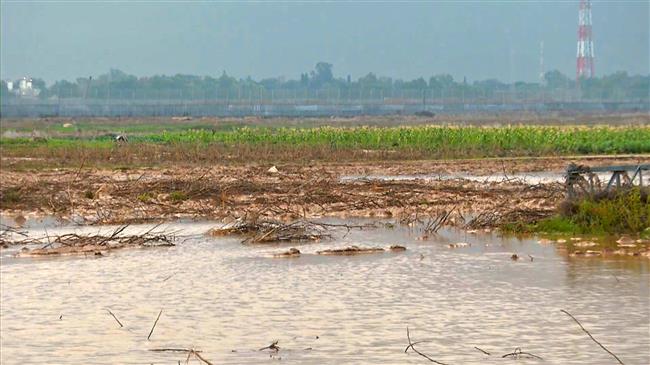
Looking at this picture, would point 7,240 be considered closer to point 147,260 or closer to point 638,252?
point 147,260

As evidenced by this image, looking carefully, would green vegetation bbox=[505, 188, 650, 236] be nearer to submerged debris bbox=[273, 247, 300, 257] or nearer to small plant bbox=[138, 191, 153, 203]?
submerged debris bbox=[273, 247, 300, 257]

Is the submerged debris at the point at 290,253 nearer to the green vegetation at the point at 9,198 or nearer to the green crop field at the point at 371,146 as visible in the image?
the green vegetation at the point at 9,198

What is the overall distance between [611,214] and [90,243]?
871cm

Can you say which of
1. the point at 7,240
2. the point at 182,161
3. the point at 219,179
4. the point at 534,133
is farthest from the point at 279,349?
the point at 534,133

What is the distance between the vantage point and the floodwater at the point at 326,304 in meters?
12.3

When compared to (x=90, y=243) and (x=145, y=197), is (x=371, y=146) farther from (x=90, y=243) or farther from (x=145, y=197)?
(x=90, y=243)

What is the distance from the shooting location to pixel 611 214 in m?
20.1

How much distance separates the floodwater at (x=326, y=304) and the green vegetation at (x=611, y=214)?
90 centimetres

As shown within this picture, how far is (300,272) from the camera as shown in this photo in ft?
59.2

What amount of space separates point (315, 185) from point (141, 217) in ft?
17.8

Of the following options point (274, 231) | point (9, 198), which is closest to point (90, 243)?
point (274, 231)

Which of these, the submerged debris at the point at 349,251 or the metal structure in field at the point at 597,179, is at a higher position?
the metal structure in field at the point at 597,179

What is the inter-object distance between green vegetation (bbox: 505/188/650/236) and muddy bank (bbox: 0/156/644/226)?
1728 mm

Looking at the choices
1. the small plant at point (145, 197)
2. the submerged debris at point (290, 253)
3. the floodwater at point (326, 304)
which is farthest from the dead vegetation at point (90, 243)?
the small plant at point (145, 197)
